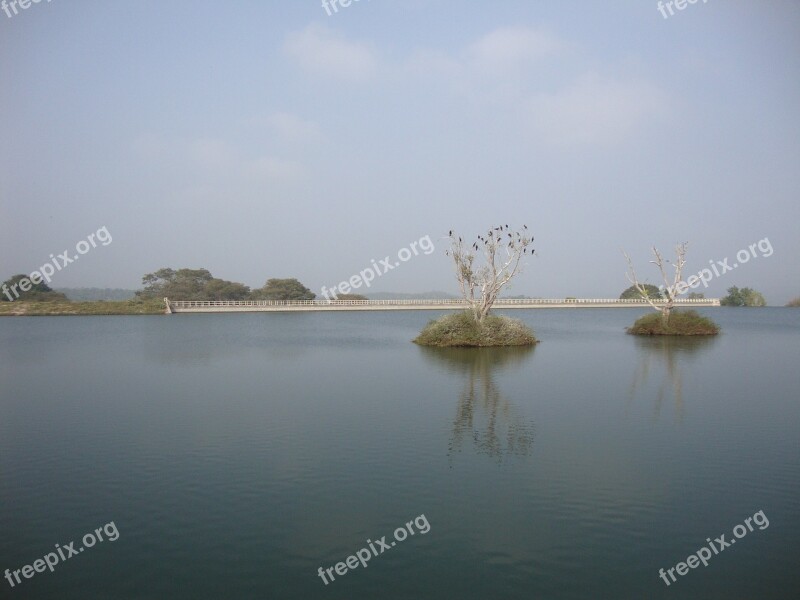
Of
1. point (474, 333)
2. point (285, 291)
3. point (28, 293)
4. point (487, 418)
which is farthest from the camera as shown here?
point (285, 291)

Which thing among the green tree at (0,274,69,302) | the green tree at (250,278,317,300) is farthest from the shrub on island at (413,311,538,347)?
the green tree at (0,274,69,302)

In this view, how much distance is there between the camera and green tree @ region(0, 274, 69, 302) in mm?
93562

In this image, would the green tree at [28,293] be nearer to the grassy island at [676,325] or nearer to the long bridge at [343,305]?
the long bridge at [343,305]

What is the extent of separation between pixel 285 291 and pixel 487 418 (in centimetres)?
9500

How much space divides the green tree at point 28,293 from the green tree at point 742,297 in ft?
445

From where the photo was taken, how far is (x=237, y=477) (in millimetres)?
11758

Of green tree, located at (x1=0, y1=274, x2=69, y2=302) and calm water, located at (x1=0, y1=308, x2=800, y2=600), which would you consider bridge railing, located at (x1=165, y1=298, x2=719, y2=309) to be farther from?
calm water, located at (x1=0, y1=308, x2=800, y2=600)

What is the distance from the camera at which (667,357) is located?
31969mm

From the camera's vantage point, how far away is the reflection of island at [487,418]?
13820mm

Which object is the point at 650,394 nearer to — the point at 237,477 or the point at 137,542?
the point at 237,477

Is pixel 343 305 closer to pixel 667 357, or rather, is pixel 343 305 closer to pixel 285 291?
pixel 285 291

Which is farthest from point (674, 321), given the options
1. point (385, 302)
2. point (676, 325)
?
point (385, 302)

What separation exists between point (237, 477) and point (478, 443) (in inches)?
218

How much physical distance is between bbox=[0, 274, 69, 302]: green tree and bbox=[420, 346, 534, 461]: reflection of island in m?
89.8
